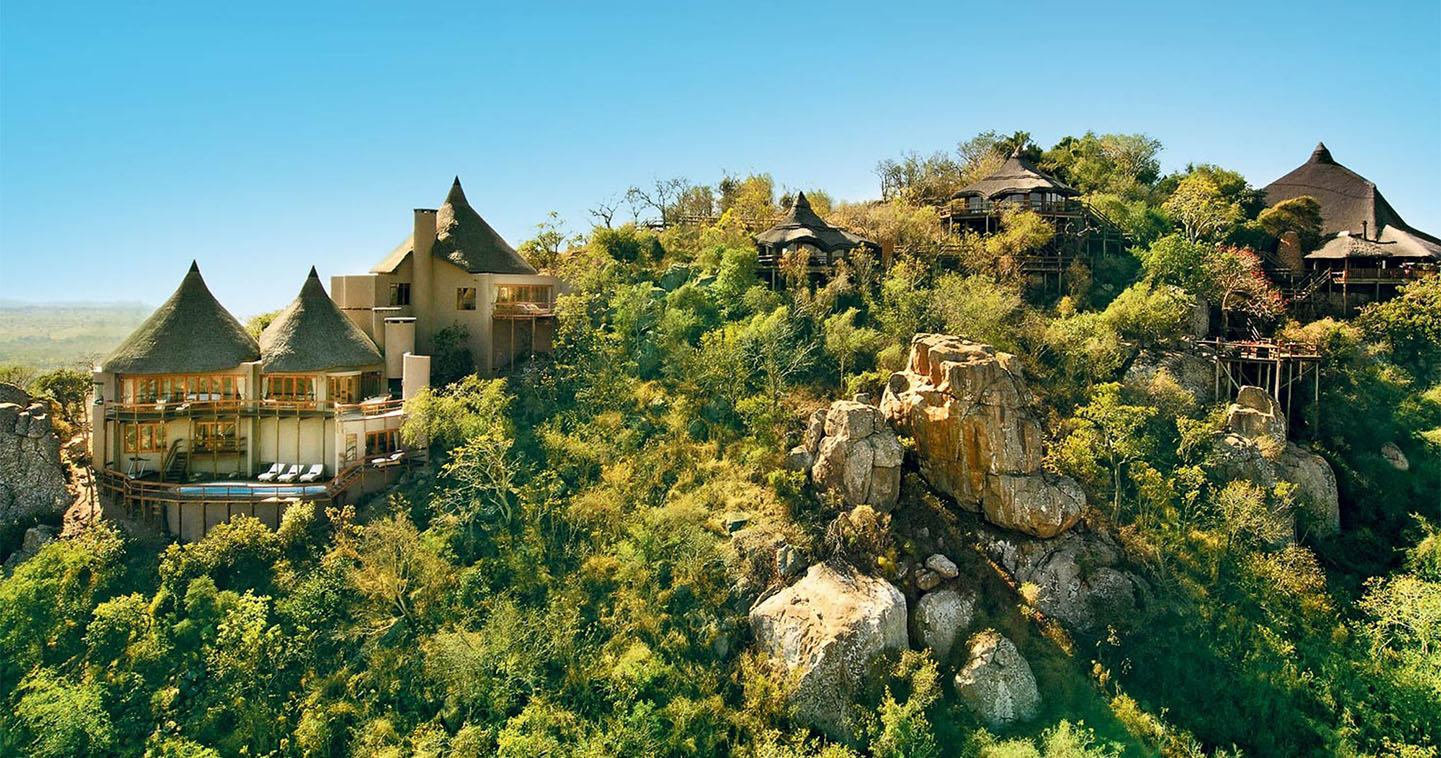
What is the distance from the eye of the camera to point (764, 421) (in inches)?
1384

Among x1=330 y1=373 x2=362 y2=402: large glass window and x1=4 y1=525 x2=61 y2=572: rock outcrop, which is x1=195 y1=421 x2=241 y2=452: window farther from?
x1=4 y1=525 x2=61 y2=572: rock outcrop

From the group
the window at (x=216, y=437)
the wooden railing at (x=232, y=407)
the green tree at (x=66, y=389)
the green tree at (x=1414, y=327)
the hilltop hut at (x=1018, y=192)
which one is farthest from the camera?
the hilltop hut at (x=1018, y=192)

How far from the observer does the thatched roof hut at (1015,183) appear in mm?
45844

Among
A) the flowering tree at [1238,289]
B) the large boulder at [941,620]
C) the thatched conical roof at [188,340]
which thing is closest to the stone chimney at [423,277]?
the thatched conical roof at [188,340]

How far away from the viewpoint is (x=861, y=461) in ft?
105

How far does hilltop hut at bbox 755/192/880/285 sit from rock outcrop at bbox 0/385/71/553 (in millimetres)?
32252

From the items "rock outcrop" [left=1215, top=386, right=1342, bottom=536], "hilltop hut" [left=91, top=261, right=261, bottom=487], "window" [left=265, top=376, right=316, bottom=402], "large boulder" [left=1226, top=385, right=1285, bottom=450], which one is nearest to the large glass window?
"window" [left=265, top=376, right=316, bottom=402]

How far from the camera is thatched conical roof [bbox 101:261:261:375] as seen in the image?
111ft

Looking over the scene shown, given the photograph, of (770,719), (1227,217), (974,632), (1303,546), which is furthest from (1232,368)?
(770,719)

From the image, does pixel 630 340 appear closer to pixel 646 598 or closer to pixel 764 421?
pixel 764 421

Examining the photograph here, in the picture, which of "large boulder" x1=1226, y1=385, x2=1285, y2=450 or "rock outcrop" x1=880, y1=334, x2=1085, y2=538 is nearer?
"rock outcrop" x1=880, y1=334, x2=1085, y2=538

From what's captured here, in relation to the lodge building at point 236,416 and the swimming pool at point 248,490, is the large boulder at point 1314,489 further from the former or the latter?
the swimming pool at point 248,490

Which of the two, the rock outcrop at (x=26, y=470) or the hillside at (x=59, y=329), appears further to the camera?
the hillside at (x=59, y=329)

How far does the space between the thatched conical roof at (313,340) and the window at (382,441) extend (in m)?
3.23
